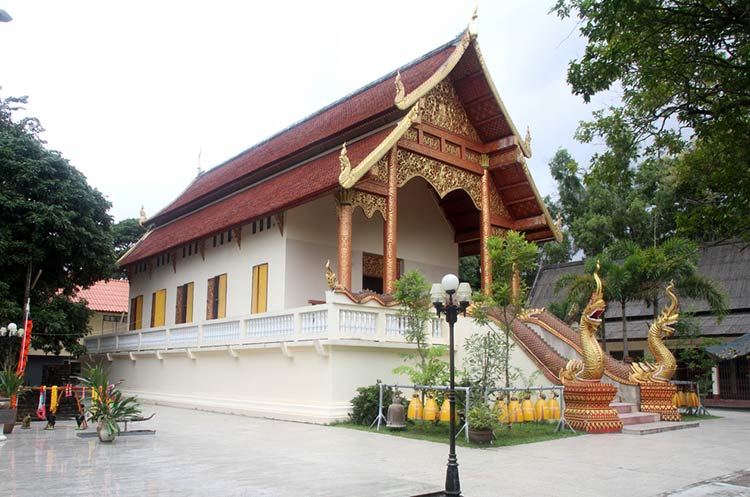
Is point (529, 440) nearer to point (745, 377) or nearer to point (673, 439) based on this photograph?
point (673, 439)

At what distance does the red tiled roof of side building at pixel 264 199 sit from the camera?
→ 15.0 m

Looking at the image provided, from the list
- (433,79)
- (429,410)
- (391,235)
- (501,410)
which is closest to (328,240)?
(391,235)

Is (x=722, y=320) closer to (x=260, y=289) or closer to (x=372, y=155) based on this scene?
(x=372, y=155)

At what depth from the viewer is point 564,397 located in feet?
40.4

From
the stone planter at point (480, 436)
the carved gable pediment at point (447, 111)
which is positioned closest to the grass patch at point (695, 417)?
the stone planter at point (480, 436)

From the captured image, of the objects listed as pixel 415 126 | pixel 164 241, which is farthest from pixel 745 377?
pixel 164 241

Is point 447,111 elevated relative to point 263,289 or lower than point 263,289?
elevated

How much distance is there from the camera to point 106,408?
33.1 feet

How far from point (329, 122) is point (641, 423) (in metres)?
11.2

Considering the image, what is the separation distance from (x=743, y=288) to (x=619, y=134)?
17.8m

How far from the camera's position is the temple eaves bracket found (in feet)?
45.6

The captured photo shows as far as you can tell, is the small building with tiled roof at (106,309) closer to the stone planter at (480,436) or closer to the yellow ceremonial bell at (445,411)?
the yellow ceremonial bell at (445,411)

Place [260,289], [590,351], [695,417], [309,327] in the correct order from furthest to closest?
[260,289], [695,417], [309,327], [590,351]

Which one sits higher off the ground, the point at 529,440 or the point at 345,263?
the point at 345,263
